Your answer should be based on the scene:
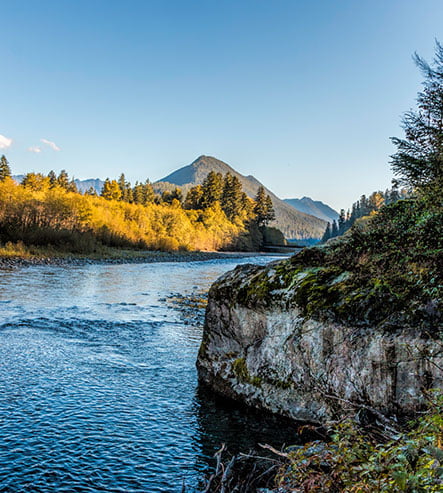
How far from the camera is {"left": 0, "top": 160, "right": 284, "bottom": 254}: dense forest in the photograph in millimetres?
39594

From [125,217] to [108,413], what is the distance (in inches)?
2480

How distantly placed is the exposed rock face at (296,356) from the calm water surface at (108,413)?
0.43 metres

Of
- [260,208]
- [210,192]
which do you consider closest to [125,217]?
[210,192]

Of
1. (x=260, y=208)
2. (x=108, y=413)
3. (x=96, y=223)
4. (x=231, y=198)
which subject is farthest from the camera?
(x=260, y=208)

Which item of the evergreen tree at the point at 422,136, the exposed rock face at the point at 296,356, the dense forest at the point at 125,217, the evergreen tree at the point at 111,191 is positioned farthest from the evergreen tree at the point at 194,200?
the exposed rock face at the point at 296,356

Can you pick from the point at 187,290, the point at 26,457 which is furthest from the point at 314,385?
the point at 187,290

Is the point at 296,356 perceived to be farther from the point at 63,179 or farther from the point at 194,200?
the point at 63,179

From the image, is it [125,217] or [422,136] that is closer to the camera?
[422,136]

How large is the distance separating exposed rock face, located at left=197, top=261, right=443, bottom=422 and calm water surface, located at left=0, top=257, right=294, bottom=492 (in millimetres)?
431

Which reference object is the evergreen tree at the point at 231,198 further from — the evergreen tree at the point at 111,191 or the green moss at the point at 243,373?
the green moss at the point at 243,373

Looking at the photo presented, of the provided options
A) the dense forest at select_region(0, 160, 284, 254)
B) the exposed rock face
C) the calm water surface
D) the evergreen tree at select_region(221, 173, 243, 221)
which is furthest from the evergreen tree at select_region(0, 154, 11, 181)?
the exposed rock face

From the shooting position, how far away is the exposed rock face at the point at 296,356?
→ 4.27 m

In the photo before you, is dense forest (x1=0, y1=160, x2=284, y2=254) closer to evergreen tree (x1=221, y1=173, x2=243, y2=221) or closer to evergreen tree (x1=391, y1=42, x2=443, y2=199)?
evergreen tree (x1=221, y1=173, x2=243, y2=221)

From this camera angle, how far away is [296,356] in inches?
208
